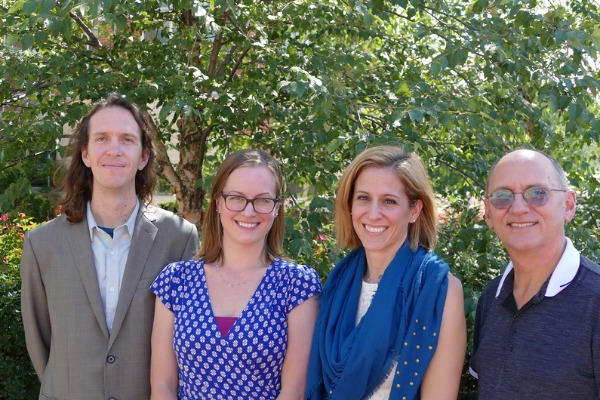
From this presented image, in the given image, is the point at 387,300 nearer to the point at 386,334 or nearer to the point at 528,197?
the point at 386,334

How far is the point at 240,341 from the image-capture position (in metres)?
2.90

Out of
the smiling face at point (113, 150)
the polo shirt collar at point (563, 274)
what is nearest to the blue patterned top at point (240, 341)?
the smiling face at point (113, 150)

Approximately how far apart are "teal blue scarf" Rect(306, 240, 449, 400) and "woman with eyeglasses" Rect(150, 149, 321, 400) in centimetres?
14

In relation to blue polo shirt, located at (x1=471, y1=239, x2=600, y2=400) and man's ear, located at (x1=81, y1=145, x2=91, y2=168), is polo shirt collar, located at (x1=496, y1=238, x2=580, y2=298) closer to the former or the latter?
blue polo shirt, located at (x1=471, y1=239, x2=600, y2=400)

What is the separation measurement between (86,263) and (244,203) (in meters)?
0.72

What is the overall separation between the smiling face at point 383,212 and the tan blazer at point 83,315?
96cm

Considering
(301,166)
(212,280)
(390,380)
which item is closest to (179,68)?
(301,166)

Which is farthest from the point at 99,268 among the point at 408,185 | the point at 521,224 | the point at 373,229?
the point at 521,224

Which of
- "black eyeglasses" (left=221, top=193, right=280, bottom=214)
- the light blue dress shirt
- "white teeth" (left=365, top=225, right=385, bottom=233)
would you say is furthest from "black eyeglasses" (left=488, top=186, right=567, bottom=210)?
the light blue dress shirt

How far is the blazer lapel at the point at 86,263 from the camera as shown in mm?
3092

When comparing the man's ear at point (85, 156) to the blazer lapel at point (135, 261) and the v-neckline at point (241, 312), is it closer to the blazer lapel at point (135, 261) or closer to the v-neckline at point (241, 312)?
the blazer lapel at point (135, 261)

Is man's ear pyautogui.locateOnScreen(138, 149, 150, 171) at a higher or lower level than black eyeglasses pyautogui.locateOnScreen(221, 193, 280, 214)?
higher

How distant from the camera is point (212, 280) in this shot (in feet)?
10.2

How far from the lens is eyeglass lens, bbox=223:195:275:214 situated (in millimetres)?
3039
